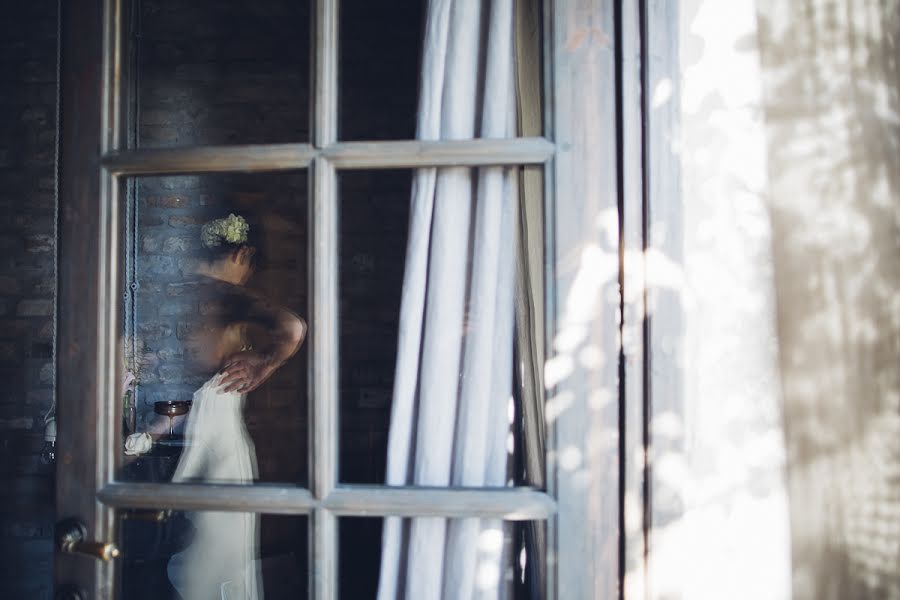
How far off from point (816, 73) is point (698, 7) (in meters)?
0.21

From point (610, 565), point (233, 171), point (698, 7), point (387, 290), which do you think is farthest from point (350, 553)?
point (387, 290)

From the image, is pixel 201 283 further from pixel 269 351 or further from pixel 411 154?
pixel 411 154

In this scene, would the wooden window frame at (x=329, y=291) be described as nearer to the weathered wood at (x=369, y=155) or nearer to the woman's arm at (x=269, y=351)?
the weathered wood at (x=369, y=155)

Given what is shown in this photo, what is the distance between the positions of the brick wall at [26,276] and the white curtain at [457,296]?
9.03 feet

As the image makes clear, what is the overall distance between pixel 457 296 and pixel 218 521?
4.31 feet

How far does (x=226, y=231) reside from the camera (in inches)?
118

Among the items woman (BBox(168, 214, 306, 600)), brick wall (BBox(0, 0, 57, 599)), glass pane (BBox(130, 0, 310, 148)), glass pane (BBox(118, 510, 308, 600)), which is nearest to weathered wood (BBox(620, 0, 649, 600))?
glass pane (BBox(118, 510, 308, 600))

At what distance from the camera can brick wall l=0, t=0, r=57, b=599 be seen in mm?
3045

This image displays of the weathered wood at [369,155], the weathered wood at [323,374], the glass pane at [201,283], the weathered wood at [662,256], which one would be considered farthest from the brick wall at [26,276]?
the weathered wood at [662,256]

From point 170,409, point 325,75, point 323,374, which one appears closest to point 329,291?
point 323,374

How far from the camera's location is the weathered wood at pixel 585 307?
0.96 metres

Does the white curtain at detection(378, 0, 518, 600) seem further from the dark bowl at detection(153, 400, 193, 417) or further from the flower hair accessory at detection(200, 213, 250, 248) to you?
the flower hair accessory at detection(200, 213, 250, 248)

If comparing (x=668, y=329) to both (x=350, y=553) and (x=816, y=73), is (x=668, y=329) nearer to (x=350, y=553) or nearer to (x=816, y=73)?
(x=816, y=73)

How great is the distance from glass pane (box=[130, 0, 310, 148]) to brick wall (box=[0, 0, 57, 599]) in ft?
1.65
